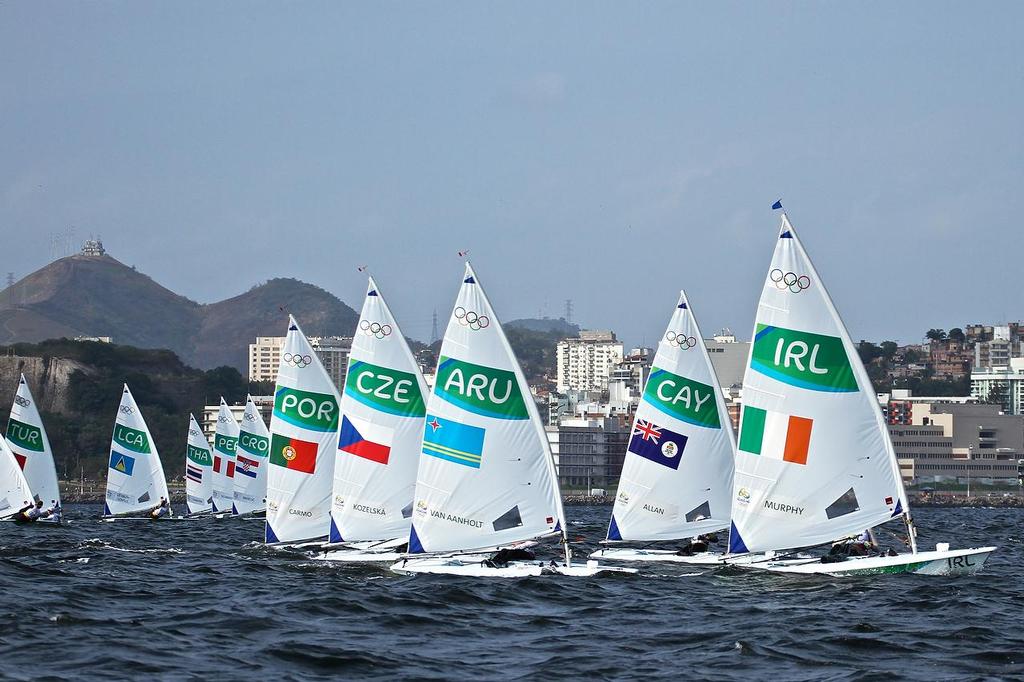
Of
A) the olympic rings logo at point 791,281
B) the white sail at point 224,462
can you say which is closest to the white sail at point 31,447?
the white sail at point 224,462

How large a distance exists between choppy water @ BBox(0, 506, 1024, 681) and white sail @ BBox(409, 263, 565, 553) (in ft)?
5.20

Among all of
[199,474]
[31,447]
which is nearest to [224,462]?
[199,474]

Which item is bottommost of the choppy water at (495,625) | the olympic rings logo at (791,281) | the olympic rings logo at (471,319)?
the choppy water at (495,625)

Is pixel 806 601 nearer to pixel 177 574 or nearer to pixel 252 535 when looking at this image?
pixel 177 574

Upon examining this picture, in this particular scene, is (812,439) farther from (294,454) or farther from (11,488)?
(11,488)

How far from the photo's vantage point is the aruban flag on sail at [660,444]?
46938 millimetres

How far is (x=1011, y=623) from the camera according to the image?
32.6m

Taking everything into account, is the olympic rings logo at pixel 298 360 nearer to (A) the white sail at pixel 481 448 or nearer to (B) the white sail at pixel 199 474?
(A) the white sail at pixel 481 448

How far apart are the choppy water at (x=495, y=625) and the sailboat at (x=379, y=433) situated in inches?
81.4

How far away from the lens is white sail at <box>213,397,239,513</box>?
87.4 meters

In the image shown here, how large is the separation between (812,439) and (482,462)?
314 inches

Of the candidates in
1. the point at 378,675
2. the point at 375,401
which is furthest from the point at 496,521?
the point at 378,675

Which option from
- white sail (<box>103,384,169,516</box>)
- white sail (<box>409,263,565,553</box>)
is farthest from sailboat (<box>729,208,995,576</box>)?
white sail (<box>103,384,169,516</box>)

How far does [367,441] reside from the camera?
4422cm
